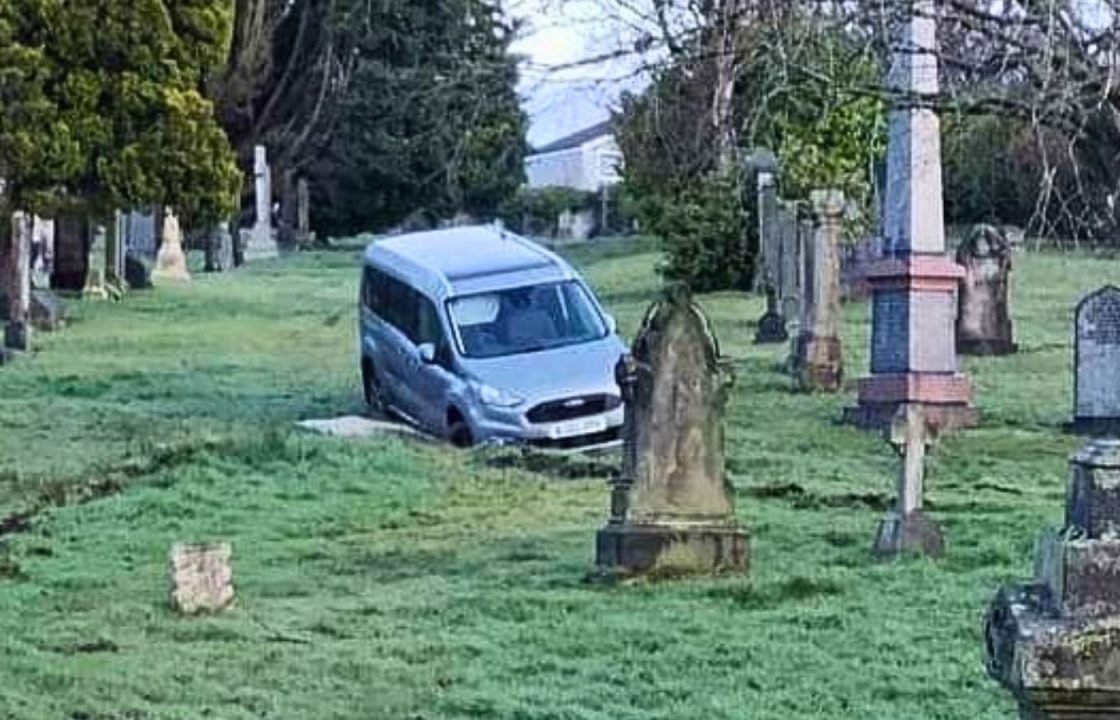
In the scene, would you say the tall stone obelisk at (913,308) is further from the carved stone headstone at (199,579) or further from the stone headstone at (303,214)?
the stone headstone at (303,214)

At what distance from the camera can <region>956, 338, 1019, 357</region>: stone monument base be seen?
955 inches

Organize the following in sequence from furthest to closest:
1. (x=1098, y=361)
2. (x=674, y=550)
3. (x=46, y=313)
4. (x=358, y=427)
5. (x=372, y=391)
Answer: (x=46, y=313) < (x=372, y=391) < (x=358, y=427) < (x=1098, y=361) < (x=674, y=550)

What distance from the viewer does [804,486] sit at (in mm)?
15023

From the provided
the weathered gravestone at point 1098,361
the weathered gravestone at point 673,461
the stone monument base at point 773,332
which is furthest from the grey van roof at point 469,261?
the weathered gravestone at point 673,461

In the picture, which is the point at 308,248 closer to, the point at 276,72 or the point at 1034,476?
the point at 276,72

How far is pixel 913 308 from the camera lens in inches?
728

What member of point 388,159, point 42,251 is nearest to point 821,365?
point 42,251

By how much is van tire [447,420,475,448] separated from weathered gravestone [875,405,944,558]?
7621mm

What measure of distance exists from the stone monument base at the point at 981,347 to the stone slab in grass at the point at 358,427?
6.69 meters

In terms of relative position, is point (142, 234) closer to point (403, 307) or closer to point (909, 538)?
point (403, 307)

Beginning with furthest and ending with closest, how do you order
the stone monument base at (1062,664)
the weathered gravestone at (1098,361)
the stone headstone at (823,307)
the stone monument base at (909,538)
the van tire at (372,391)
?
the van tire at (372,391) < the stone headstone at (823,307) < the weathered gravestone at (1098,361) < the stone monument base at (909,538) < the stone monument base at (1062,664)

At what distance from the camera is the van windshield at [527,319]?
19.9 meters

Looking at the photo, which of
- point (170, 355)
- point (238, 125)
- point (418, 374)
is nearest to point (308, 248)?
point (238, 125)

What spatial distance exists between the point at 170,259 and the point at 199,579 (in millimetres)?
33305
